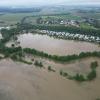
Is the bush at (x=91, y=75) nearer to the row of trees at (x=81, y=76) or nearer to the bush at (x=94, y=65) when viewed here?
the row of trees at (x=81, y=76)

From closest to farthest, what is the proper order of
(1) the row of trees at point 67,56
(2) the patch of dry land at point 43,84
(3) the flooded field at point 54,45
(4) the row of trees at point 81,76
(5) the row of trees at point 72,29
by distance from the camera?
(2) the patch of dry land at point 43,84 < (4) the row of trees at point 81,76 < (1) the row of trees at point 67,56 < (3) the flooded field at point 54,45 < (5) the row of trees at point 72,29

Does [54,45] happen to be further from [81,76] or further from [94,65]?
[81,76]

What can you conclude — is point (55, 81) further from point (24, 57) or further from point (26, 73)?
point (24, 57)

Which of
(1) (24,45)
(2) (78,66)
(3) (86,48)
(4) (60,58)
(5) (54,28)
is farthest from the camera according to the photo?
(5) (54,28)

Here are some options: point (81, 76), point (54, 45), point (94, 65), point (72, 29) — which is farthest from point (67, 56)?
point (72, 29)

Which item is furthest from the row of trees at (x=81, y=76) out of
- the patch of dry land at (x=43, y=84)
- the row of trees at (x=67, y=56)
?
the row of trees at (x=67, y=56)

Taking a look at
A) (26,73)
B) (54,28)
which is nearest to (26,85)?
(26,73)
